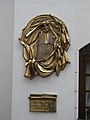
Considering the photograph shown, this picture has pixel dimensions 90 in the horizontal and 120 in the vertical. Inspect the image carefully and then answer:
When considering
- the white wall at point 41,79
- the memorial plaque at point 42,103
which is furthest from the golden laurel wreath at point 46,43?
the memorial plaque at point 42,103

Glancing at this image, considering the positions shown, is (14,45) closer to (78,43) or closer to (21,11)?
(21,11)

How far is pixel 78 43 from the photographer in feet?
18.6

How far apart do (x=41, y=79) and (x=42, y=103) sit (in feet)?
1.34

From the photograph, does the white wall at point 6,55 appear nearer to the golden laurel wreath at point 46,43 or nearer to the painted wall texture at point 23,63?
the painted wall texture at point 23,63

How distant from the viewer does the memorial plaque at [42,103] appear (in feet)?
17.5

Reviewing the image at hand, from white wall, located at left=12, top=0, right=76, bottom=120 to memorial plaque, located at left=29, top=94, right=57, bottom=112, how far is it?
0.07m

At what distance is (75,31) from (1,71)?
1497mm

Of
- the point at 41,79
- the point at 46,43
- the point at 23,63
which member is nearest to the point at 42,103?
the point at 41,79

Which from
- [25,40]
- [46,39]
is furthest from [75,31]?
[25,40]

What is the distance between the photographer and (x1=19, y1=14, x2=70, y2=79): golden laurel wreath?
541 centimetres

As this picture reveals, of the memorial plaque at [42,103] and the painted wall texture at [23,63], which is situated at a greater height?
the painted wall texture at [23,63]

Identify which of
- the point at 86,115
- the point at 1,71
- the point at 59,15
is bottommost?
the point at 86,115

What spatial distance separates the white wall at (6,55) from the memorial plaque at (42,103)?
497 mm

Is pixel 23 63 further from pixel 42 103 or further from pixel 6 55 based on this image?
pixel 42 103
